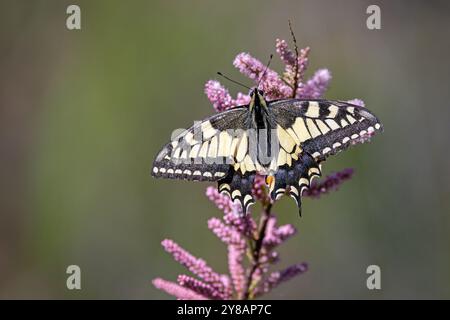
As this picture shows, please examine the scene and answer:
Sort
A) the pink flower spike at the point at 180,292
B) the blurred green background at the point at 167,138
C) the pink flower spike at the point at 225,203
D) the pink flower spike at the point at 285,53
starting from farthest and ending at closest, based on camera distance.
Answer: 1. the blurred green background at the point at 167,138
2. the pink flower spike at the point at 180,292
3. the pink flower spike at the point at 225,203
4. the pink flower spike at the point at 285,53

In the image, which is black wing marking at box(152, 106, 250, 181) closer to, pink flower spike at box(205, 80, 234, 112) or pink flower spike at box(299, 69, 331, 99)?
pink flower spike at box(205, 80, 234, 112)

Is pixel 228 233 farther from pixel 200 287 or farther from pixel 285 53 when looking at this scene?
pixel 285 53

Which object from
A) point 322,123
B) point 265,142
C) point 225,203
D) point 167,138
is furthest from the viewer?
point 167,138

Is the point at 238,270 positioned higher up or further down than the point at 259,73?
further down

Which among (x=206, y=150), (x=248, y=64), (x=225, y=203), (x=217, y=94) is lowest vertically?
(x=225, y=203)

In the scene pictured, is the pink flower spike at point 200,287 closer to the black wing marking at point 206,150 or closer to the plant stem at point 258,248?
the plant stem at point 258,248

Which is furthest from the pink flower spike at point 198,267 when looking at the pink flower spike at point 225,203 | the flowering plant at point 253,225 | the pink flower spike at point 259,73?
the pink flower spike at point 259,73

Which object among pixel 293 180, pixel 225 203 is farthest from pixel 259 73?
pixel 225 203
